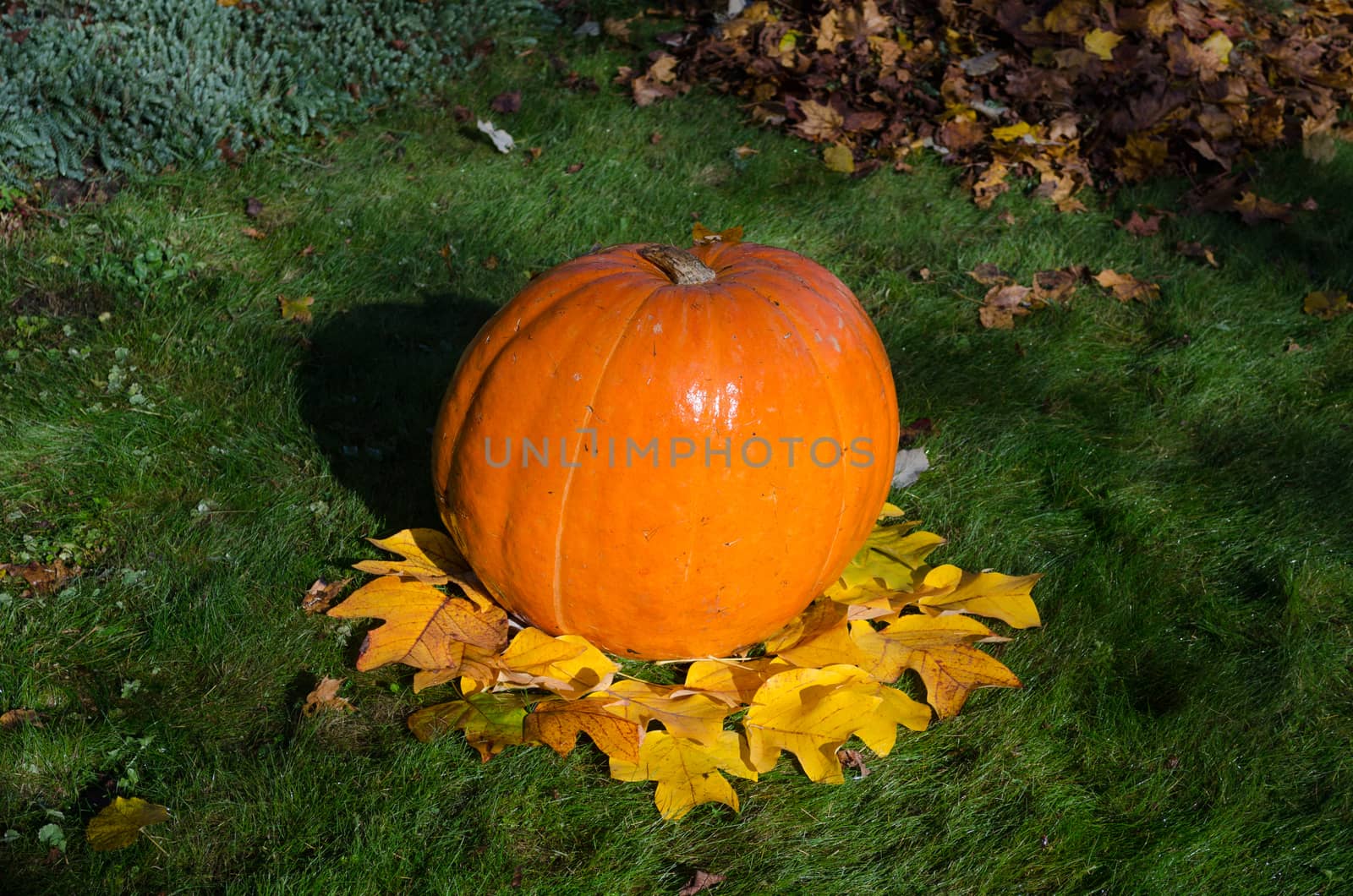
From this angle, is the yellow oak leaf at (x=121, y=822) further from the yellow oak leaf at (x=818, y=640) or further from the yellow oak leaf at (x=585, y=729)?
the yellow oak leaf at (x=818, y=640)

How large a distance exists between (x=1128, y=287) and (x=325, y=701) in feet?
11.9

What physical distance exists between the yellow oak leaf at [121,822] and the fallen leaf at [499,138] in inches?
137

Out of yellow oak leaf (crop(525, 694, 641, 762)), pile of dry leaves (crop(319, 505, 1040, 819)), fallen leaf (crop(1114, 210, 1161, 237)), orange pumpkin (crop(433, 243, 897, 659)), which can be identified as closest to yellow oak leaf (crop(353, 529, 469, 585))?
pile of dry leaves (crop(319, 505, 1040, 819))

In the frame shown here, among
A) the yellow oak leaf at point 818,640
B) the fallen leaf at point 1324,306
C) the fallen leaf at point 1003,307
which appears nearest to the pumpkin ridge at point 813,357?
the yellow oak leaf at point 818,640

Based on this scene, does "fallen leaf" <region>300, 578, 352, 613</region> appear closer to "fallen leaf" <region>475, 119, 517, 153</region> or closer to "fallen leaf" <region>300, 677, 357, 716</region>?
"fallen leaf" <region>300, 677, 357, 716</region>

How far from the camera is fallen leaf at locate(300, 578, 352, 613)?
112 inches

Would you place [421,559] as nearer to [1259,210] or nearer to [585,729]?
[585,729]

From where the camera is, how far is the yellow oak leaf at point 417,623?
261 cm

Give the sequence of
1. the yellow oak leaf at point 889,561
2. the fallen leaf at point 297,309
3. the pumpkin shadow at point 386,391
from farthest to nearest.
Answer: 1. the fallen leaf at point 297,309
2. the pumpkin shadow at point 386,391
3. the yellow oak leaf at point 889,561

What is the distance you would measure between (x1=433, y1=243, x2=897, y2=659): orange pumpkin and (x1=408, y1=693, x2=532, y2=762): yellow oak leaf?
0.73ft

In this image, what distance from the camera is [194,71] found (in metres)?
4.70

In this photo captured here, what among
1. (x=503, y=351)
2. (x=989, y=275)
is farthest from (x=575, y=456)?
(x=989, y=275)

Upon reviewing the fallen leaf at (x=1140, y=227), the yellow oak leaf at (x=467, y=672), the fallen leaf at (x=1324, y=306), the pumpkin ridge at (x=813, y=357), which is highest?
the pumpkin ridge at (x=813, y=357)

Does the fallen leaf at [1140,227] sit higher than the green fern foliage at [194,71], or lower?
lower
